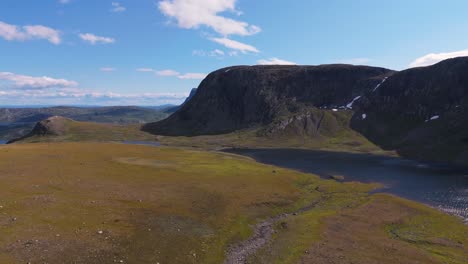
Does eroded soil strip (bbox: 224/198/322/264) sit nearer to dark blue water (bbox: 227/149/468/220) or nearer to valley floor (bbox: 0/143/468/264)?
valley floor (bbox: 0/143/468/264)

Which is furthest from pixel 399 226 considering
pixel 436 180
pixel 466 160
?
pixel 466 160

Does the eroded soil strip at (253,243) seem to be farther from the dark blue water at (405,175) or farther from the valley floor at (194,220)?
the dark blue water at (405,175)

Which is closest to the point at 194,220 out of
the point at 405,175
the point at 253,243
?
the point at 253,243

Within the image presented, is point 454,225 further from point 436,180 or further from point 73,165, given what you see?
point 73,165

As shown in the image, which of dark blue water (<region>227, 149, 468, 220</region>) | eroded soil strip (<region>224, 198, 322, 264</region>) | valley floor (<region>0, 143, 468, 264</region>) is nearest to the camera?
valley floor (<region>0, 143, 468, 264</region>)

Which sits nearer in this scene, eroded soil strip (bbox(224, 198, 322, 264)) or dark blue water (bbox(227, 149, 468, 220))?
eroded soil strip (bbox(224, 198, 322, 264))

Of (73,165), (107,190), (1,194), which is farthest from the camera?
(73,165)

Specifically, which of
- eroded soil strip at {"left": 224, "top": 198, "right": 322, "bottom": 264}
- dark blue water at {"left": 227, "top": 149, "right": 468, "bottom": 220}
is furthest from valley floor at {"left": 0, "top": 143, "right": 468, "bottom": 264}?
dark blue water at {"left": 227, "top": 149, "right": 468, "bottom": 220}
